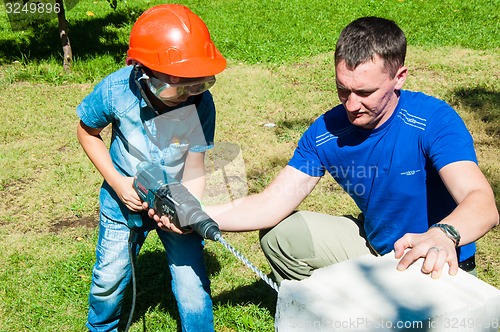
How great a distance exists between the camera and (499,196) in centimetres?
470

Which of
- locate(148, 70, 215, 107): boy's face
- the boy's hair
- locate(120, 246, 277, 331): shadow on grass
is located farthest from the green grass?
the boy's hair

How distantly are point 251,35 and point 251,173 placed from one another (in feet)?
13.1

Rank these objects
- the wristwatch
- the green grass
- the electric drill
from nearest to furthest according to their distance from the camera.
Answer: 1. the wristwatch
2. the electric drill
3. the green grass

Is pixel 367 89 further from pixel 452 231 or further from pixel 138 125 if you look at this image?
pixel 138 125

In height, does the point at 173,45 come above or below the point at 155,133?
above

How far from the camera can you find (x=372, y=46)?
2.77m

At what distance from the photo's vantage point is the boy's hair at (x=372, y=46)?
9.06 feet

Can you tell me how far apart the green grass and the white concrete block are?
155 cm

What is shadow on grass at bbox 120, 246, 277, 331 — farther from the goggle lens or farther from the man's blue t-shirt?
the goggle lens

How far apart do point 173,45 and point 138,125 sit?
1.42 ft

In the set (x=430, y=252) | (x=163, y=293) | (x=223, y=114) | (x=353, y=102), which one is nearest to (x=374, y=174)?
(x=353, y=102)

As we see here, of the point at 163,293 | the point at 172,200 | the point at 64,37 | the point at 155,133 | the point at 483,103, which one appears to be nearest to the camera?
the point at 172,200

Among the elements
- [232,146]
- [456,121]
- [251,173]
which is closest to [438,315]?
[456,121]

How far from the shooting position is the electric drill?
8.63ft
